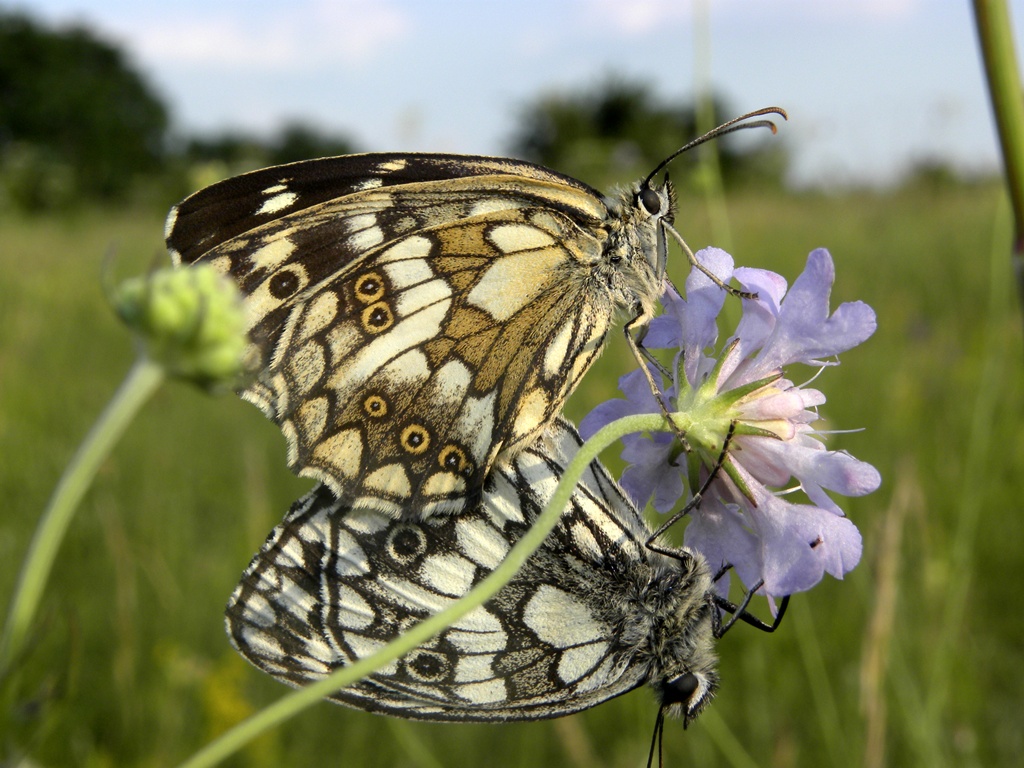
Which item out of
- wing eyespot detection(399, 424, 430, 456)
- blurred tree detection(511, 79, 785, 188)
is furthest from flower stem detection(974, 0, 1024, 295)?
blurred tree detection(511, 79, 785, 188)

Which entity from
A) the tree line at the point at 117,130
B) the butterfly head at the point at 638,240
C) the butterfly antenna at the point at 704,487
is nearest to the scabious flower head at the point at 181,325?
the butterfly antenna at the point at 704,487

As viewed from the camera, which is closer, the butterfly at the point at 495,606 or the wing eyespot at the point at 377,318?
the butterfly at the point at 495,606

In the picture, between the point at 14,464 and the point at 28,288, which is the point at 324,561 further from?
the point at 28,288

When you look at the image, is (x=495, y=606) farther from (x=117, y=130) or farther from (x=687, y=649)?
(x=117, y=130)

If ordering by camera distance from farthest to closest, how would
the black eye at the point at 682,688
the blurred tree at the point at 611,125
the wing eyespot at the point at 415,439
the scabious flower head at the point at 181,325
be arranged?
the blurred tree at the point at 611,125, the wing eyespot at the point at 415,439, the black eye at the point at 682,688, the scabious flower head at the point at 181,325

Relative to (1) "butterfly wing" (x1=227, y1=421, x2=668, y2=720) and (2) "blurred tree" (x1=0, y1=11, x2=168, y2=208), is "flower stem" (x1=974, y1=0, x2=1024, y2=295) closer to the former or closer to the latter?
(1) "butterfly wing" (x1=227, y1=421, x2=668, y2=720)

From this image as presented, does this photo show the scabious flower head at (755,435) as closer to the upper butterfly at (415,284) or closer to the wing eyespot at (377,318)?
the upper butterfly at (415,284)

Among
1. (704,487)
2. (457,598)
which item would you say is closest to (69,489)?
(704,487)

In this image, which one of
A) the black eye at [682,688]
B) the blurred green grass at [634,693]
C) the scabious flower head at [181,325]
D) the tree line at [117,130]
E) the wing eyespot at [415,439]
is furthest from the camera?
the tree line at [117,130]

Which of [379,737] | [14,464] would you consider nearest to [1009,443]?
[379,737]
